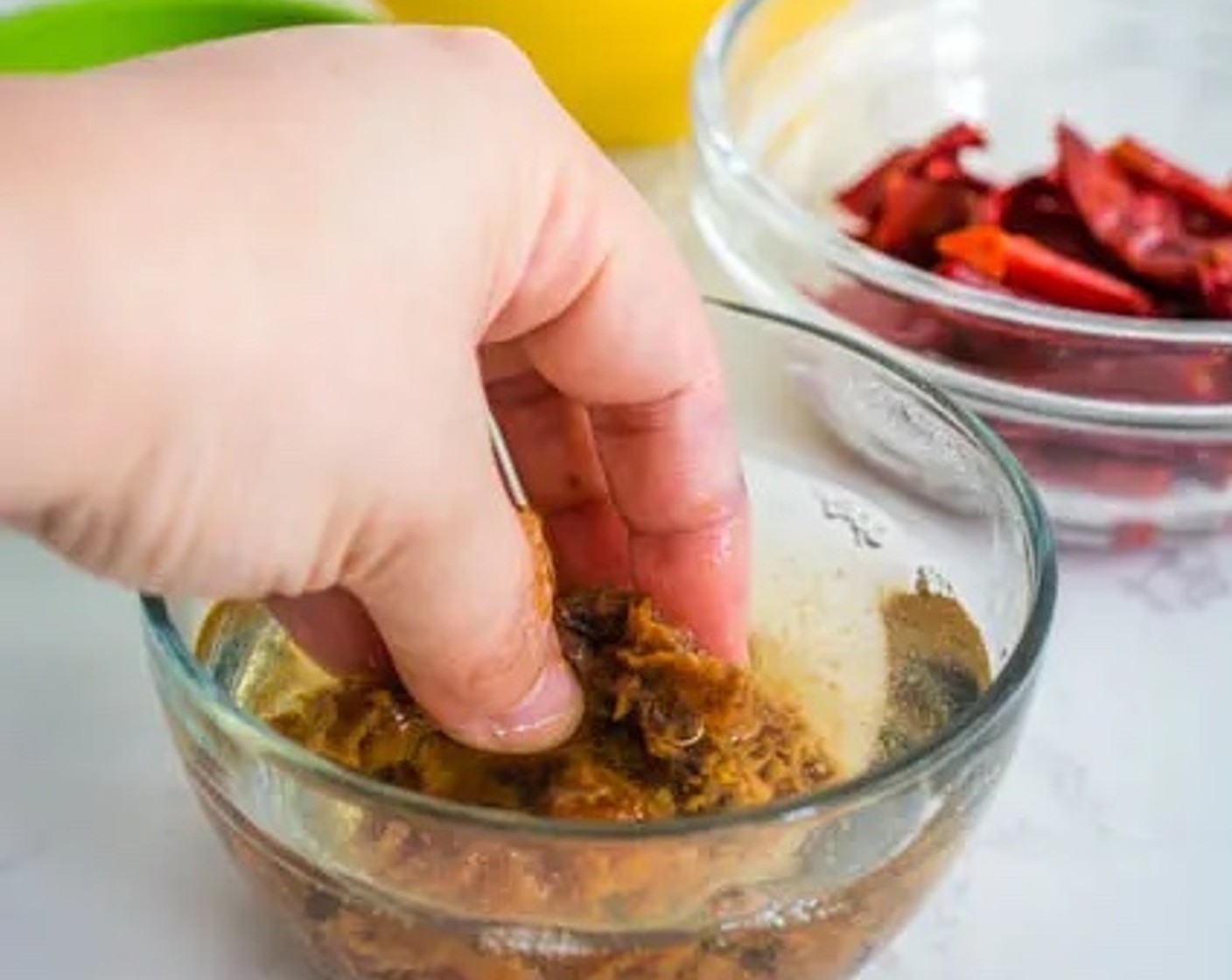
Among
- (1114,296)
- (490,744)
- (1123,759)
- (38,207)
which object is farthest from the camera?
(1114,296)

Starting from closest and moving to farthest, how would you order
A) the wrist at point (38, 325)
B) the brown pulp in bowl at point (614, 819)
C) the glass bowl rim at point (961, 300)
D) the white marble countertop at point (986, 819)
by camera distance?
1. the wrist at point (38, 325)
2. the brown pulp in bowl at point (614, 819)
3. the white marble countertop at point (986, 819)
4. the glass bowl rim at point (961, 300)

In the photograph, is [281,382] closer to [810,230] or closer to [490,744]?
[490,744]

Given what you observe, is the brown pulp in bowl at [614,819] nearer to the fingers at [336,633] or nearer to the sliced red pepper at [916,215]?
the fingers at [336,633]

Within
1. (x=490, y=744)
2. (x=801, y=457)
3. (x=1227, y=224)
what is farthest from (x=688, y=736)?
(x=1227, y=224)

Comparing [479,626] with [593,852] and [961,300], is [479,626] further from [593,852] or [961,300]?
[961,300]

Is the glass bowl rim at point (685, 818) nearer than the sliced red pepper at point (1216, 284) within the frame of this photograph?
Yes

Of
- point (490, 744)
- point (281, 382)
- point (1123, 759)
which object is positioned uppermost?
point (281, 382)

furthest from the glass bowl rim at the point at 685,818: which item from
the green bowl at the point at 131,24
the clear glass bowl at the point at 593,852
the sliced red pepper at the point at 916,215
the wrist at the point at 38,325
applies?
the green bowl at the point at 131,24
